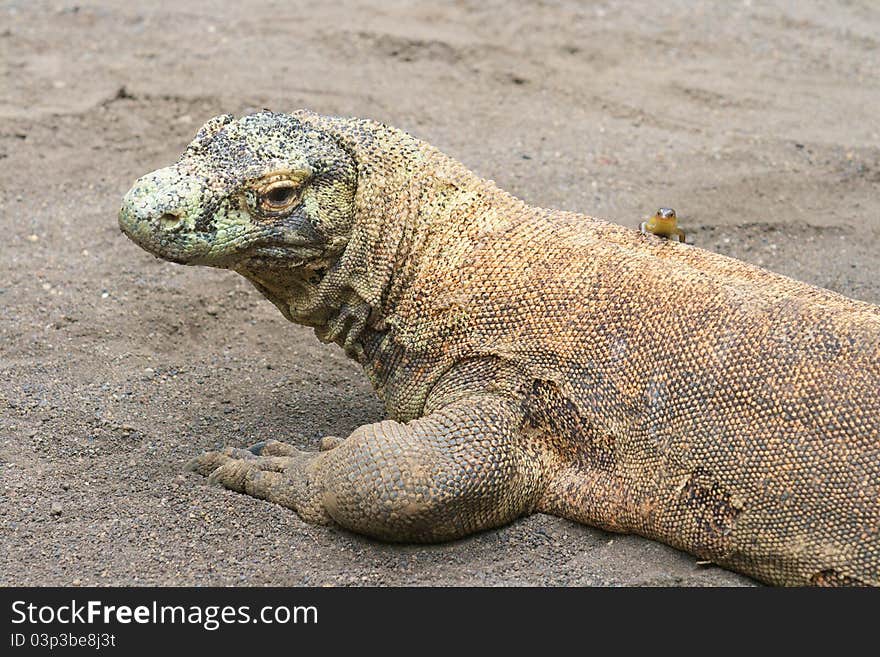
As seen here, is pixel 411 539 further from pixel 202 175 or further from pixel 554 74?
pixel 554 74

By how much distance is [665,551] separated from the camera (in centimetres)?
457

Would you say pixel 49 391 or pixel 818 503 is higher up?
pixel 818 503

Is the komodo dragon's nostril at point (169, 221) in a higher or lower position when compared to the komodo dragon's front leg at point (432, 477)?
higher

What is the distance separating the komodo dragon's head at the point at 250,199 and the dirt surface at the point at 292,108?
110 cm

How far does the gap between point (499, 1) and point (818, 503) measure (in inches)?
314

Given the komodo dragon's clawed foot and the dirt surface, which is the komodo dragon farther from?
the dirt surface

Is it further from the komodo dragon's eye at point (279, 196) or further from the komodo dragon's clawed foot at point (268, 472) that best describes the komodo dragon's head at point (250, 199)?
the komodo dragon's clawed foot at point (268, 472)

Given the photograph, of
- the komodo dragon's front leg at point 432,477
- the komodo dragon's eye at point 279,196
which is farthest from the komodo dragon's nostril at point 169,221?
the komodo dragon's front leg at point 432,477

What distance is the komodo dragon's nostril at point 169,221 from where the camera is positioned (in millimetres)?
4547

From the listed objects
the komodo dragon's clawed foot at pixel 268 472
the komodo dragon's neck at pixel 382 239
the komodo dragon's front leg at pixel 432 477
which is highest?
the komodo dragon's neck at pixel 382 239

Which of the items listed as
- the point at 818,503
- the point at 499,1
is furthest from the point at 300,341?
the point at 499,1

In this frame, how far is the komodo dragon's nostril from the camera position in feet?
14.9

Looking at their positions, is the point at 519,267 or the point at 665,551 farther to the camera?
the point at 519,267

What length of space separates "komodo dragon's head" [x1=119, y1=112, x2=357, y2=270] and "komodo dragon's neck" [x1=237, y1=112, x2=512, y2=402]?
72mm
